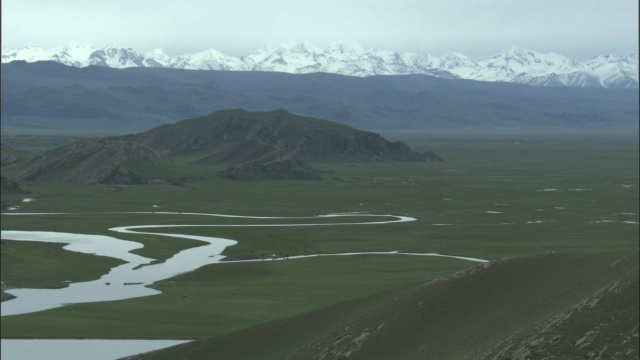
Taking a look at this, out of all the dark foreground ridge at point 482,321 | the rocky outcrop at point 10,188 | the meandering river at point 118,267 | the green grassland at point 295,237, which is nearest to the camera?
the dark foreground ridge at point 482,321

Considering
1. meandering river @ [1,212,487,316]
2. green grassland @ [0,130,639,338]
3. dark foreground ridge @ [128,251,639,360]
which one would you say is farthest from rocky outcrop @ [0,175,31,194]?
dark foreground ridge @ [128,251,639,360]

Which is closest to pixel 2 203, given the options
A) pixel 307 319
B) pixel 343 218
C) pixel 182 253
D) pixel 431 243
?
pixel 343 218

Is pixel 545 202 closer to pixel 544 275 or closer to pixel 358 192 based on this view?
pixel 358 192

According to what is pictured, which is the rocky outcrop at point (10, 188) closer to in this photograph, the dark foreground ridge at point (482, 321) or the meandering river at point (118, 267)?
the meandering river at point (118, 267)

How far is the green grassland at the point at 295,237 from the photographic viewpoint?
75250 millimetres

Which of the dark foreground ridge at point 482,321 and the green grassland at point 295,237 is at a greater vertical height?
the dark foreground ridge at point 482,321

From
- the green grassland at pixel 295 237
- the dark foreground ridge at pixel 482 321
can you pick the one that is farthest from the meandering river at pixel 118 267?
the dark foreground ridge at pixel 482 321

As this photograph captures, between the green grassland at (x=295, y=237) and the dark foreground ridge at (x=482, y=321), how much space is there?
6.29 meters

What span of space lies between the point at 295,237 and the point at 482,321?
2828 inches

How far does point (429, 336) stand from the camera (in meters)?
50.6

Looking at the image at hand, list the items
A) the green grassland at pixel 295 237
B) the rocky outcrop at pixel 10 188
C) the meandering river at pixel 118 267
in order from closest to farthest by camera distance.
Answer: the green grassland at pixel 295 237 → the meandering river at pixel 118 267 → the rocky outcrop at pixel 10 188

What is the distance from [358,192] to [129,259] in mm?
84899

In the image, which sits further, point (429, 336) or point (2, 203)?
point (2, 203)

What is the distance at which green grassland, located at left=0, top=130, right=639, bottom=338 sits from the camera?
2963 inches
